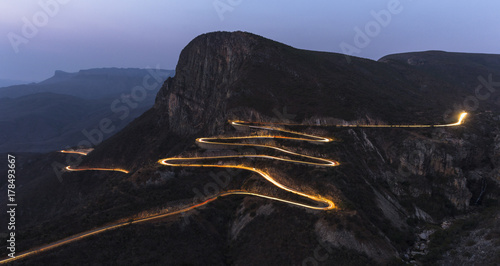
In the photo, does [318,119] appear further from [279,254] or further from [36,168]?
[36,168]

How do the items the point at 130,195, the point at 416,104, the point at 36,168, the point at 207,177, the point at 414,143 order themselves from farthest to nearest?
→ the point at 36,168 < the point at 416,104 < the point at 414,143 < the point at 207,177 < the point at 130,195

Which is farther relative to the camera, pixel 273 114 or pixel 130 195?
pixel 273 114

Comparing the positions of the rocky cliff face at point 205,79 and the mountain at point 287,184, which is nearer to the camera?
the mountain at point 287,184

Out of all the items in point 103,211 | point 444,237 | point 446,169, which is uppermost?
point 446,169

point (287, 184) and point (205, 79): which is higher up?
point (205, 79)

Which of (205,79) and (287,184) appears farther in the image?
(205,79)

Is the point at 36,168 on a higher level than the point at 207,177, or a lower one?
lower

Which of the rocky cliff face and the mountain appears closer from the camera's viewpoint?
the mountain

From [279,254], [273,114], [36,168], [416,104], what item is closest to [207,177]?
[279,254]
